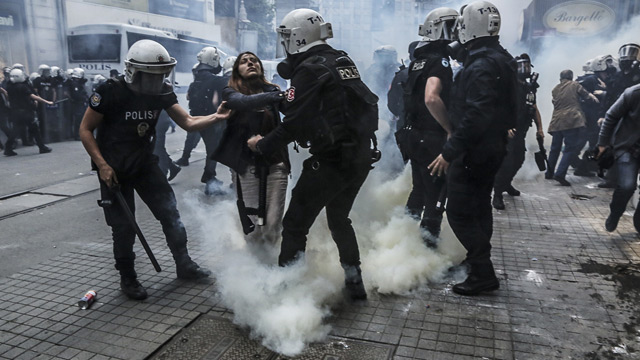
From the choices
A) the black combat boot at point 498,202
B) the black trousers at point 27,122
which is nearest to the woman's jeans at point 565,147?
the black combat boot at point 498,202

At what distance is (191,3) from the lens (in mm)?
22188

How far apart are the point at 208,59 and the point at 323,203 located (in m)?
4.81

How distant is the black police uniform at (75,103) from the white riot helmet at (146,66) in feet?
37.6

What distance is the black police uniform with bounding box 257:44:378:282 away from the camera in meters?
3.15

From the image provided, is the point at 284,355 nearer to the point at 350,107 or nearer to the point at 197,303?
the point at 197,303

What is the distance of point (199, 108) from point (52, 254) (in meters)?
3.50

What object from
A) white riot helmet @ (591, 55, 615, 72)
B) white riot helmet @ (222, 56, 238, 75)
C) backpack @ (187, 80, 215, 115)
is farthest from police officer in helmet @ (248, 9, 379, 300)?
white riot helmet @ (591, 55, 615, 72)

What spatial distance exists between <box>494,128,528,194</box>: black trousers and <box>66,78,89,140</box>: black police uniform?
11.4 m

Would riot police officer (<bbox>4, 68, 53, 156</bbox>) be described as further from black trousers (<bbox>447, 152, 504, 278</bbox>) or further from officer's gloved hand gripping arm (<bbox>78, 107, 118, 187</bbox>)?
black trousers (<bbox>447, 152, 504, 278</bbox>)

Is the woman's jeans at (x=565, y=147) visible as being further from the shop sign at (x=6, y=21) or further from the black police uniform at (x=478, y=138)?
the shop sign at (x=6, y=21)

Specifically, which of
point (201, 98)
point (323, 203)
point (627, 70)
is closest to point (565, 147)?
point (627, 70)

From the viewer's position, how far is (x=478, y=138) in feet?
11.9

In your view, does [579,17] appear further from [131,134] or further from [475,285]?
[131,134]

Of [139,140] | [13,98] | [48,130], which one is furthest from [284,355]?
[48,130]
